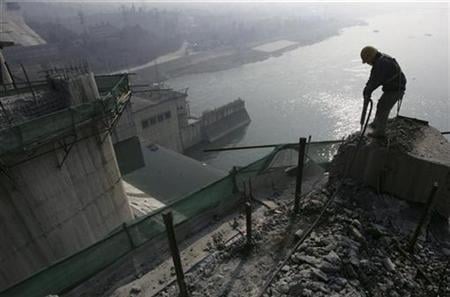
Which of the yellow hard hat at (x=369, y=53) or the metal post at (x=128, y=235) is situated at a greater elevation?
the yellow hard hat at (x=369, y=53)

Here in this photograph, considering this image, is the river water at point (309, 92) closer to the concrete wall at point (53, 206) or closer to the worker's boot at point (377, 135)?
the concrete wall at point (53, 206)

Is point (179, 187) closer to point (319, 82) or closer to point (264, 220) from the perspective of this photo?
point (264, 220)

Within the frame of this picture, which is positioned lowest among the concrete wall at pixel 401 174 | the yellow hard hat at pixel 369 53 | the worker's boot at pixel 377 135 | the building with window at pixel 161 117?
the building with window at pixel 161 117

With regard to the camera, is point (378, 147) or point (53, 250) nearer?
point (378, 147)

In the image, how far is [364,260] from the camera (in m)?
5.73

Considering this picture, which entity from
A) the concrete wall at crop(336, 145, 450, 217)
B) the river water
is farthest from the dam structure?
the river water

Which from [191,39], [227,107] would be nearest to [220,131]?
[227,107]

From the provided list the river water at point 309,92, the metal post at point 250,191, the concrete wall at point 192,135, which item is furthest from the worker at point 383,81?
the concrete wall at point 192,135

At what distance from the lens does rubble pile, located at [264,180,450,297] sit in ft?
17.5

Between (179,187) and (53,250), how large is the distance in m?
16.4

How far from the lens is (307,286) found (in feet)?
17.2

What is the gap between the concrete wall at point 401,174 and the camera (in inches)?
266

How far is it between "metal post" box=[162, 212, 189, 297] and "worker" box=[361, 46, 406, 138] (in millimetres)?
5495

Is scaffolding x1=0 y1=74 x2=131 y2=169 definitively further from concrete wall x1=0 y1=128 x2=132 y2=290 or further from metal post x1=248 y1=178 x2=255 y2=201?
metal post x1=248 y1=178 x2=255 y2=201
